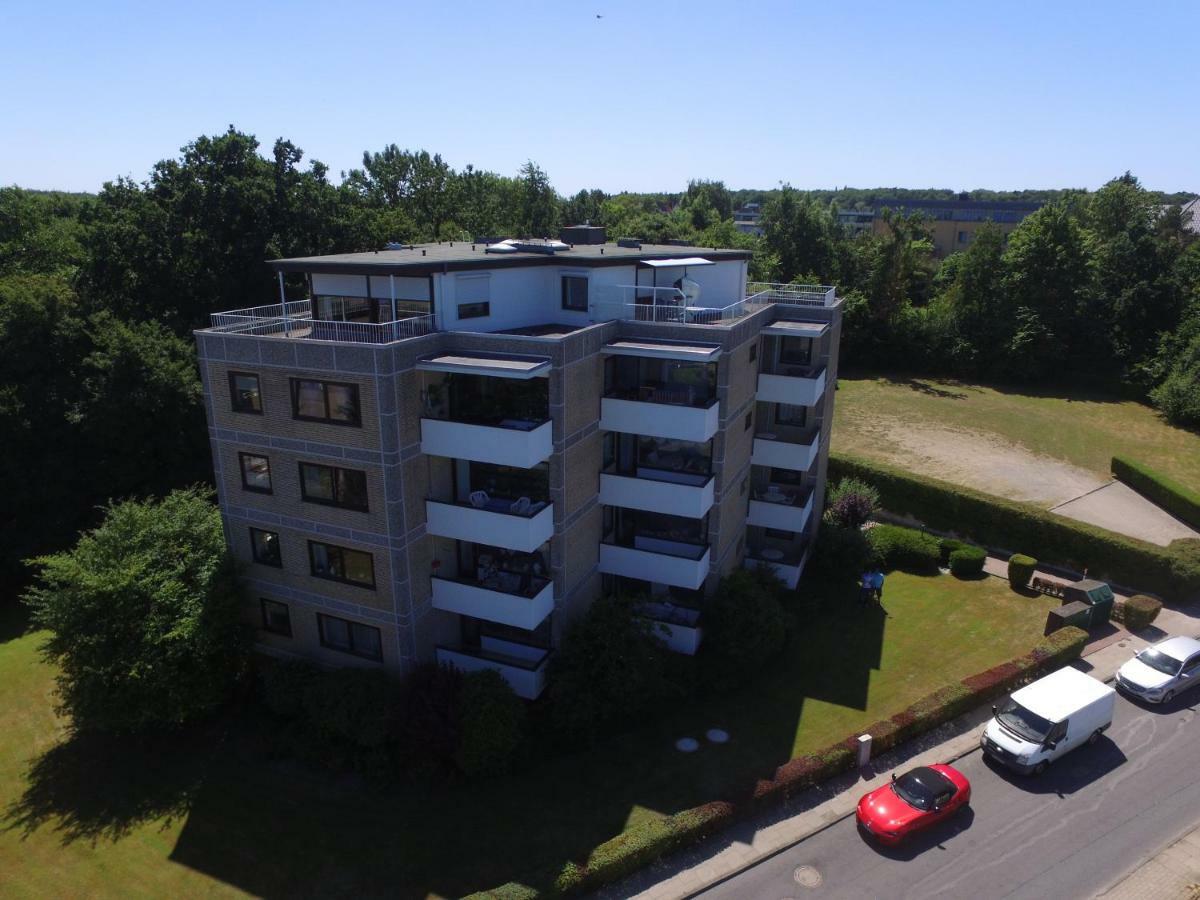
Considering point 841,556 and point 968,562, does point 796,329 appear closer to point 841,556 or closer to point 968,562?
point 841,556

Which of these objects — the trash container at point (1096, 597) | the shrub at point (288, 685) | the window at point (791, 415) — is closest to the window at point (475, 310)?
the shrub at point (288, 685)

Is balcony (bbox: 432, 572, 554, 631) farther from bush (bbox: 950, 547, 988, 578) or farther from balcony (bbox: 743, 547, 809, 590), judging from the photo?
bush (bbox: 950, 547, 988, 578)

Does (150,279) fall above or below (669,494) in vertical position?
above

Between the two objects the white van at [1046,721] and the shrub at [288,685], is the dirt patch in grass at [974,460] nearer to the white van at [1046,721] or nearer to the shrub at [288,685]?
the white van at [1046,721]

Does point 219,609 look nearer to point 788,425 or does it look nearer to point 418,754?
point 418,754

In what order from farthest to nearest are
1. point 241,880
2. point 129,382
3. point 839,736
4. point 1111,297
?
1. point 1111,297
2. point 129,382
3. point 839,736
4. point 241,880

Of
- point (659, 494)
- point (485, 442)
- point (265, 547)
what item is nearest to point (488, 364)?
point (485, 442)

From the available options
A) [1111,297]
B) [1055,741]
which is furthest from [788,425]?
[1111,297]
